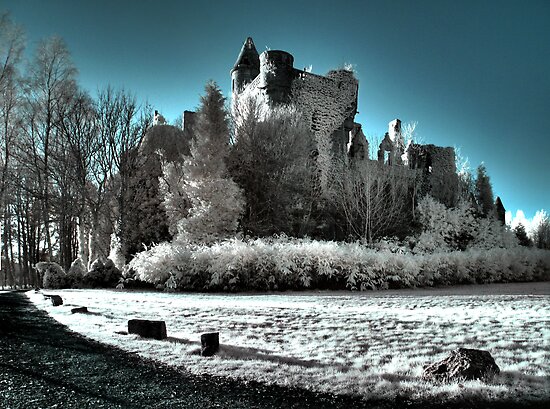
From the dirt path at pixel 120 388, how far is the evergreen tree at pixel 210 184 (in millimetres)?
9370

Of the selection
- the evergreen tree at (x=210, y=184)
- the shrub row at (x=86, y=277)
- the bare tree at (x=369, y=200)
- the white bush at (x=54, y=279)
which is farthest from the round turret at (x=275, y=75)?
the white bush at (x=54, y=279)

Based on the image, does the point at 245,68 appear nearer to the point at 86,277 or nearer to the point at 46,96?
the point at 46,96

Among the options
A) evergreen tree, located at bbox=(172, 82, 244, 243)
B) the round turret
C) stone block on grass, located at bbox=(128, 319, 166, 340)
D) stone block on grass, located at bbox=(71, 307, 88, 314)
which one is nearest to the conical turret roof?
the round turret

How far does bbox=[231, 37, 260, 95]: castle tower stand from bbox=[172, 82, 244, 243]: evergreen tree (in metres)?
10.2

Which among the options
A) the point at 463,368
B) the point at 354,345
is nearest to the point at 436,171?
the point at 354,345

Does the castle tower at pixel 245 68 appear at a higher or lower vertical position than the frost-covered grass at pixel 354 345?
higher

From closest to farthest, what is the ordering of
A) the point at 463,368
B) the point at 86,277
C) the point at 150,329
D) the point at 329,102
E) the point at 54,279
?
1. the point at 463,368
2. the point at 150,329
3. the point at 86,277
4. the point at 54,279
5. the point at 329,102

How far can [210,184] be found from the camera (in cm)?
1263

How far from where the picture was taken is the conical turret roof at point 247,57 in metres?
24.0

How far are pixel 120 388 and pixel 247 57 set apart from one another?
79.6 ft

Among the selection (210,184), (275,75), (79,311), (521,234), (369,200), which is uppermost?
(275,75)

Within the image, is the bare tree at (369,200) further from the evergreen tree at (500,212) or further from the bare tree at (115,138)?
the bare tree at (115,138)

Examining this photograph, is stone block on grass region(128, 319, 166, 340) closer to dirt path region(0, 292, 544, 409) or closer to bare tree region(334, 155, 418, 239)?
dirt path region(0, 292, 544, 409)

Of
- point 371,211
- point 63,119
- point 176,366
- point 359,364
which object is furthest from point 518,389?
point 63,119
